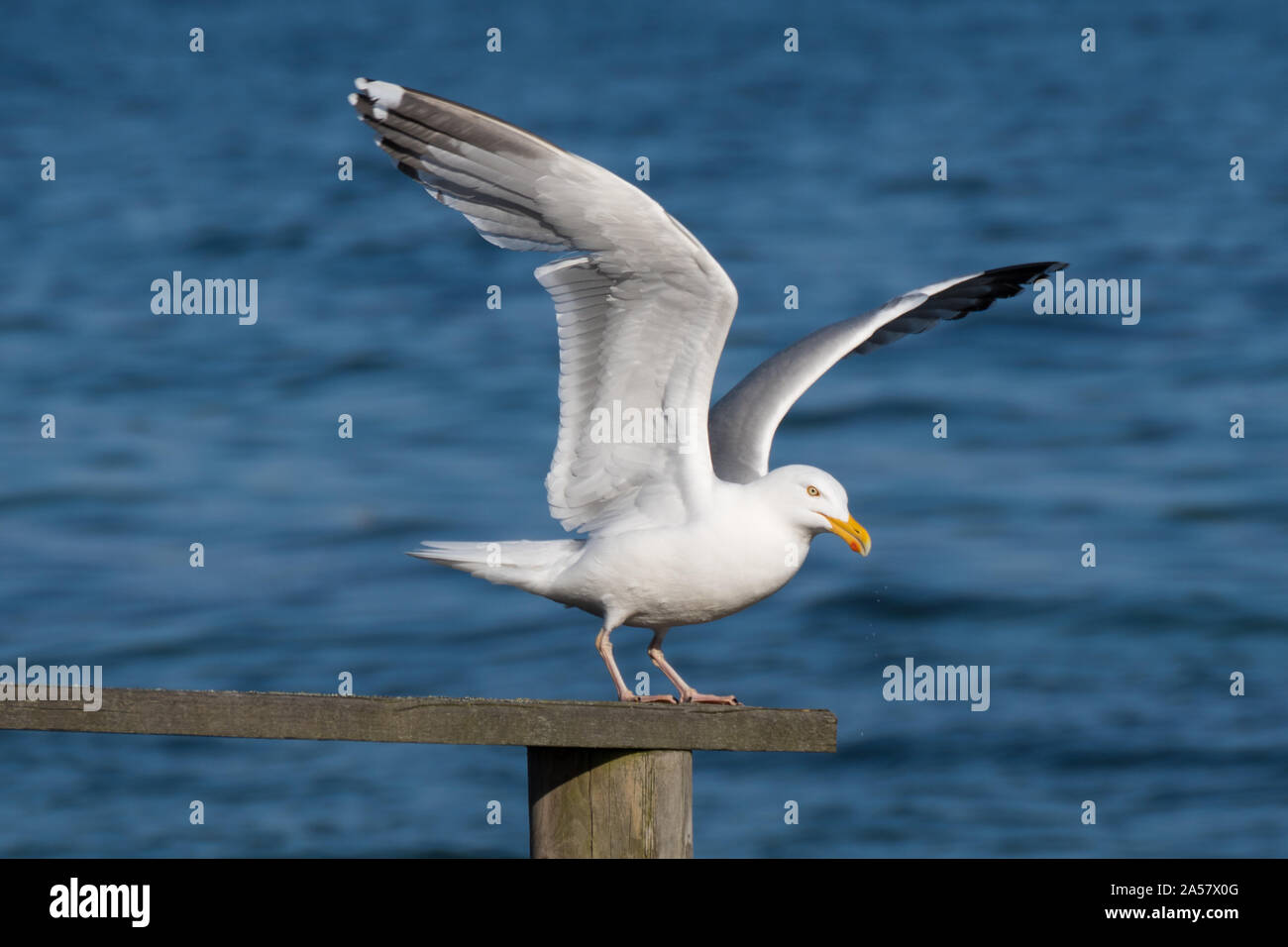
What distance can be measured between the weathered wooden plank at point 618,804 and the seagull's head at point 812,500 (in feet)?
3.86

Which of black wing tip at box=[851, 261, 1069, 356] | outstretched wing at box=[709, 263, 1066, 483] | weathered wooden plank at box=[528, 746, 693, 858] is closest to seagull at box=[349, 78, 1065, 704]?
weathered wooden plank at box=[528, 746, 693, 858]

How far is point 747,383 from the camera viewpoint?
6984 mm

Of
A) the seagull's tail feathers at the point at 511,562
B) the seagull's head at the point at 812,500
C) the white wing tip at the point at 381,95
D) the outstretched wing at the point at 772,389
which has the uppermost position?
the white wing tip at the point at 381,95

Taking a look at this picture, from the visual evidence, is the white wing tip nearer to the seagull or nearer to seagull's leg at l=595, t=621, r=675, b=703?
the seagull

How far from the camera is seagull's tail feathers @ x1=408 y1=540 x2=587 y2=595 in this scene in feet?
19.0

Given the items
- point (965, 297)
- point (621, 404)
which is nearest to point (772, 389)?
point (621, 404)

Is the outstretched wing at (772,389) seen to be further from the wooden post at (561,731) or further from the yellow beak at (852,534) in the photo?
the wooden post at (561,731)

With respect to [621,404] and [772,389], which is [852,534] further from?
[772,389]

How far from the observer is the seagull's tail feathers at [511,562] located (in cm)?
580

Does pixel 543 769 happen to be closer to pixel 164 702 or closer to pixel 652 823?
pixel 652 823

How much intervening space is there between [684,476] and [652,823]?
147 cm

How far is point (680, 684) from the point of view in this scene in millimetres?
5801

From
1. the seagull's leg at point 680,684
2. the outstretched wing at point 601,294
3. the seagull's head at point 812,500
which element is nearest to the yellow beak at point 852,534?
the seagull's head at point 812,500

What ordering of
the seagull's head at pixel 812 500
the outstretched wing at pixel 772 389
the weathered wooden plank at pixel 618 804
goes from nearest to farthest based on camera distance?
the weathered wooden plank at pixel 618 804, the seagull's head at pixel 812 500, the outstretched wing at pixel 772 389
